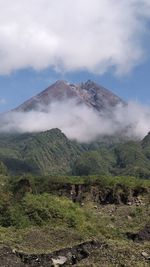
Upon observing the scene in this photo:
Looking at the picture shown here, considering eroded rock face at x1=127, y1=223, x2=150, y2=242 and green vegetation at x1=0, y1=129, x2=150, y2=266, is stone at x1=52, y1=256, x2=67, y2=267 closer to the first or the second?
green vegetation at x1=0, y1=129, x2=150, y2=266

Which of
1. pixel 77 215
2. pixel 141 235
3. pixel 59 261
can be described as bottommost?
pixel 59 261

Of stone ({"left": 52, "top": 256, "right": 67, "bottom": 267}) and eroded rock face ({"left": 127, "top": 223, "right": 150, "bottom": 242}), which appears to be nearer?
stone ({"left": 52, "top": 256, "right": 67, "bottom": 267})

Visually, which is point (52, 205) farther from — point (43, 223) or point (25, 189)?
point (25, 189)

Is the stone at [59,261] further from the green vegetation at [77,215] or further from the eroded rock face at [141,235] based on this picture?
the eroded rock face at [141,235]

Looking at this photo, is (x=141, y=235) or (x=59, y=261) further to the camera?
(x=141, y=235)

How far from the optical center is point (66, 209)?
5072 cm

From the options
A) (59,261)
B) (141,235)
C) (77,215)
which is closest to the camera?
(59,261)

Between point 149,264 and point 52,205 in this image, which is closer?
point 149,264

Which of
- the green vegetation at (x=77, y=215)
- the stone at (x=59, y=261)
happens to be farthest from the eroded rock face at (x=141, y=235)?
the stone at (x=59, y=261)

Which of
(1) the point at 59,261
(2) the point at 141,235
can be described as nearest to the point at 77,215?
(2) the point at 141,235

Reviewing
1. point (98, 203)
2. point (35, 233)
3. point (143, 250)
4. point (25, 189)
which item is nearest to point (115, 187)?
point (98, 203)

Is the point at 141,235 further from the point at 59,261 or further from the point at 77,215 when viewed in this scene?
the point at 59,261

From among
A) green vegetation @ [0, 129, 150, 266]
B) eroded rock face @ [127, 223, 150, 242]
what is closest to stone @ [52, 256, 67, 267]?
green vegetation @ [0, 129, 150, 266]

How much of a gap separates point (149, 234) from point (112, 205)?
20.8 m
